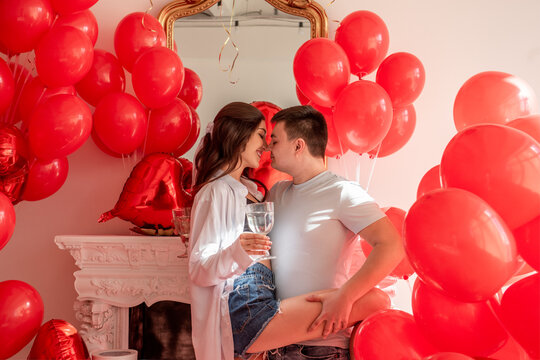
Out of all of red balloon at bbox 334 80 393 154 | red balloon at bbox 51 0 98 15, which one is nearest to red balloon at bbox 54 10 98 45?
red balloon at bbox 51 0 98 15

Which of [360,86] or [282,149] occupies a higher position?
[360,86]

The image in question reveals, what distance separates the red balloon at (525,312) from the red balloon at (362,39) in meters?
1.41

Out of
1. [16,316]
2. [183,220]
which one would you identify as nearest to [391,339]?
[183,220]

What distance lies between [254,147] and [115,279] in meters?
1.05

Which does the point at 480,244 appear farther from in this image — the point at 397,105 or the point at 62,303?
the point at 62,303

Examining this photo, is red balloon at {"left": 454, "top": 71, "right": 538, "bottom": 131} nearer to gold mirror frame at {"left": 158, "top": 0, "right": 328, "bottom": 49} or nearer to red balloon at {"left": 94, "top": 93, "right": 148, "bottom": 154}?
gold mirror frame at {"left": 158, "top": 0, "right": 328, "bottom": 49}

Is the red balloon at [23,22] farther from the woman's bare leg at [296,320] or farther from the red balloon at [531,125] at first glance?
the red balloon at [531,125]

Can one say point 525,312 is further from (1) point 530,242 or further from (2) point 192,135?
(2) point 192,135

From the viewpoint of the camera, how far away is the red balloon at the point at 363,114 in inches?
80.8

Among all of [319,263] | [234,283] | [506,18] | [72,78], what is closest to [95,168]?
[72,78]

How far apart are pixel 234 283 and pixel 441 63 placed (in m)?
1.74

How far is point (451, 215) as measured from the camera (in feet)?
3.48

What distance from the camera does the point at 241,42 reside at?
275 cm

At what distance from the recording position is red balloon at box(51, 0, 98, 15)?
7.36 feet
